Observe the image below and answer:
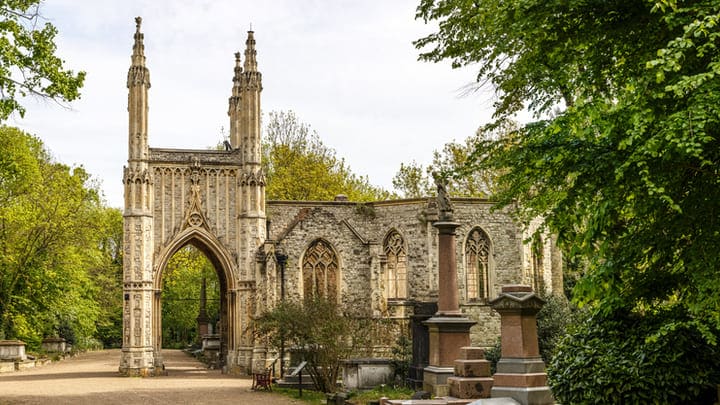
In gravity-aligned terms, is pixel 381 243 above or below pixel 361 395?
above

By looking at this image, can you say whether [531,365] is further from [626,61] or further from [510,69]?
[510,69]

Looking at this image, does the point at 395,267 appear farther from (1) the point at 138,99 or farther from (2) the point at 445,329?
(2) the point at 445,329

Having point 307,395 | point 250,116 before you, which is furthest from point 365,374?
point 250,116

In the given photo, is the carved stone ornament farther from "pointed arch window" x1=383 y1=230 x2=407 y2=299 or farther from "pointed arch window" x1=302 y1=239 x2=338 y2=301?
"pointed arch window" x1=383 y1=230 x2=407 y2=299

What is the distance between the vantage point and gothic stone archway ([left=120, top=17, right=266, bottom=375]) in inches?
1102

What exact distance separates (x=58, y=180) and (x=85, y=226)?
222cm

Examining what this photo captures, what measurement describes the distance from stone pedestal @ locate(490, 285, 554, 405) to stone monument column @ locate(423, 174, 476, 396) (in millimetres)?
3716

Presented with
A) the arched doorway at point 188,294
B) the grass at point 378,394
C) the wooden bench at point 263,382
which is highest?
the arched doorway at point 188,294

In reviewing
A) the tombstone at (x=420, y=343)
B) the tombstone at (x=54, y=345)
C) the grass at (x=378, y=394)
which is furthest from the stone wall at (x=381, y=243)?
the tombstone at (x=54, y=345)

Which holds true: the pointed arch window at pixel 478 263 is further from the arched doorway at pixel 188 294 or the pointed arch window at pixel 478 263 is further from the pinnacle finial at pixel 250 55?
the arched doorway at pixel 188 294

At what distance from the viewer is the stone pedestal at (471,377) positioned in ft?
42.7

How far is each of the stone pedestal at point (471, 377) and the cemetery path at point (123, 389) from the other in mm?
6350

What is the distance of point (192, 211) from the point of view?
95.2 ft

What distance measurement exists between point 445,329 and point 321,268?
545 inches
